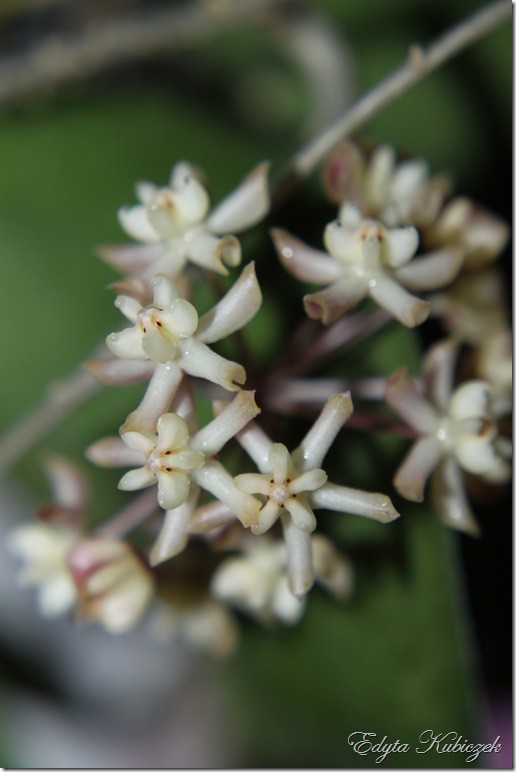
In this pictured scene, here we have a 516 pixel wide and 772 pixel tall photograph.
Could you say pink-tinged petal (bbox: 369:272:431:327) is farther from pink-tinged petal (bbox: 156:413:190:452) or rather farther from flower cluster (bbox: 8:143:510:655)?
pink-tinged petal (bbox: 156:413:190:452)

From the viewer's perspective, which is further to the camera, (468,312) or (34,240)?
(34,240)

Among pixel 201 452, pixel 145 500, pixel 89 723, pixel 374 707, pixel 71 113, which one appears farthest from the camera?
pixel 89 723

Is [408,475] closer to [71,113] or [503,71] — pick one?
[71,113]

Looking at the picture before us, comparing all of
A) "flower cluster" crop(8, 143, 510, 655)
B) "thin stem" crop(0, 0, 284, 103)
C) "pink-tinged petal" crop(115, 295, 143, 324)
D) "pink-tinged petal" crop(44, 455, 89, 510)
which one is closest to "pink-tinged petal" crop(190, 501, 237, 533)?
"flower cluster" crop(8, 143, 510, 655)

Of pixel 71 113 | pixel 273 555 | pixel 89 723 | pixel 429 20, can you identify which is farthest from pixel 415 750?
pixel 89 723

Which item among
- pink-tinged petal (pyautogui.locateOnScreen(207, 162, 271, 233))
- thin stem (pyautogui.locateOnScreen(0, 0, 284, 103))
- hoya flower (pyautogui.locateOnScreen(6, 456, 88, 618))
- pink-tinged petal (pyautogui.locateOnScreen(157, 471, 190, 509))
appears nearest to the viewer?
pink-tinged petal (pyautogui.locateOnScreen(157, 471, 190, 509))

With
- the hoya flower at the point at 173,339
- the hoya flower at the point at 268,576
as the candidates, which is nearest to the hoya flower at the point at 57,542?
the hoya flower at the point at 268,576
